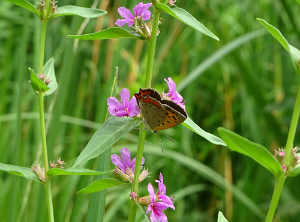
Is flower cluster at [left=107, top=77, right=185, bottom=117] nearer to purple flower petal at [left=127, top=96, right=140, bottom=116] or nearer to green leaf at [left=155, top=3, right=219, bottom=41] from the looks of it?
purple flower petal at [left=127, top=96, right=140, bottom=116]

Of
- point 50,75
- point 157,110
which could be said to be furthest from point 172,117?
point 50,75

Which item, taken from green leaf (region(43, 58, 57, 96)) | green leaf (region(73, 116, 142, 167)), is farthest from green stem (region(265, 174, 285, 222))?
green leaf (region(43, 58, 57, 96))

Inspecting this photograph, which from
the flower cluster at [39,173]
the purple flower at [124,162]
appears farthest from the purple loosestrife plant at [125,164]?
the flower cluster at [39,173]

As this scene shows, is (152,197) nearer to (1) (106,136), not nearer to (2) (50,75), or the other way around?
(1) (106,136)

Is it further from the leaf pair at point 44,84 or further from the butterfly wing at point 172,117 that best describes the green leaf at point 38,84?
the butterfly wing at point 172,117

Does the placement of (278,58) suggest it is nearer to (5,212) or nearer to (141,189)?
(141,189)
